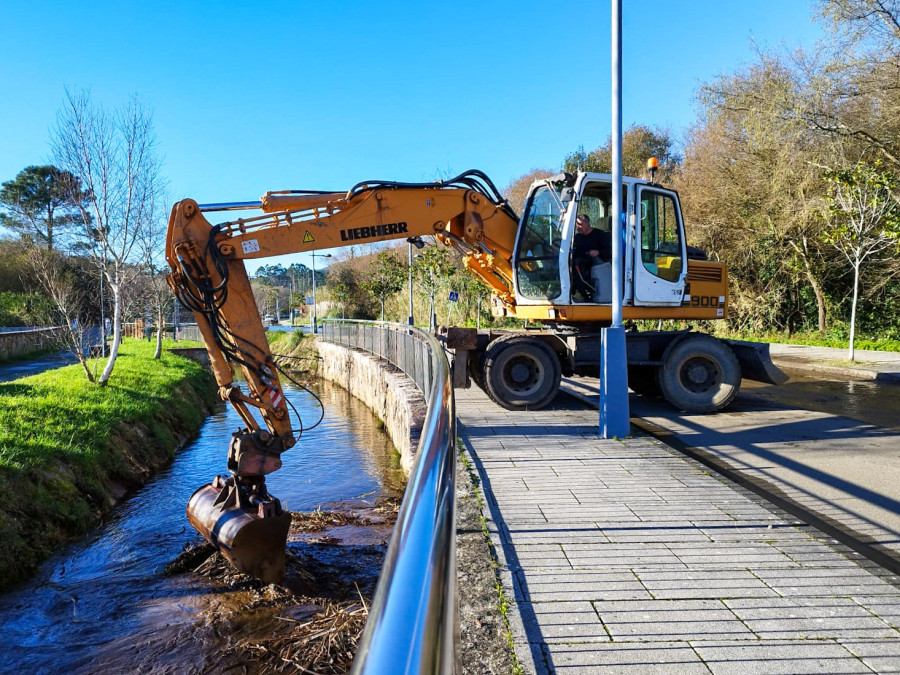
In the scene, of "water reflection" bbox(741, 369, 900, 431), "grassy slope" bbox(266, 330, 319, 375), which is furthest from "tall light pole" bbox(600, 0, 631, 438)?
"grassy slope" bbox(266, 330, 319, 375)

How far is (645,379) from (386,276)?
79.9 ft

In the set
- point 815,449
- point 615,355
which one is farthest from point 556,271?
point 815,449

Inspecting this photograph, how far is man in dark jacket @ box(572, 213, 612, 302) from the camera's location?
30.4ft

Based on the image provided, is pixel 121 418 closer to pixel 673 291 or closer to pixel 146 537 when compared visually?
pixel 146 537

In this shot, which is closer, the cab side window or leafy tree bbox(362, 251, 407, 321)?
the cab side window

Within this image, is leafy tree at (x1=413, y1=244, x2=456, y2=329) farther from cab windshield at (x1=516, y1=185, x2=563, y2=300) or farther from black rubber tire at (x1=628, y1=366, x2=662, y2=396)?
cab windshield at (x1=516, y1=185, x2=563, y2=300)

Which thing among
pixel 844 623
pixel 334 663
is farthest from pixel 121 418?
pixel 844 623

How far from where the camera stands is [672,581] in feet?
11.9

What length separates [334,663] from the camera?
4426 mm

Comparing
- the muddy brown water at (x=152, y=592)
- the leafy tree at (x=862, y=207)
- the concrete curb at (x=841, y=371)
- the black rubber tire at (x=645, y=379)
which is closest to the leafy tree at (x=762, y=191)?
the leafy tree at (x=862, y=207)

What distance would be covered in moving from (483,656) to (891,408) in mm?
10287

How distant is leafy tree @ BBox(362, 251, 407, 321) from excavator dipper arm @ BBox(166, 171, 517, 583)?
2414 cm

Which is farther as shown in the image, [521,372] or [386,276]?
[386,276]

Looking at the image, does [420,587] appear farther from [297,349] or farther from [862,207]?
[297,349]
